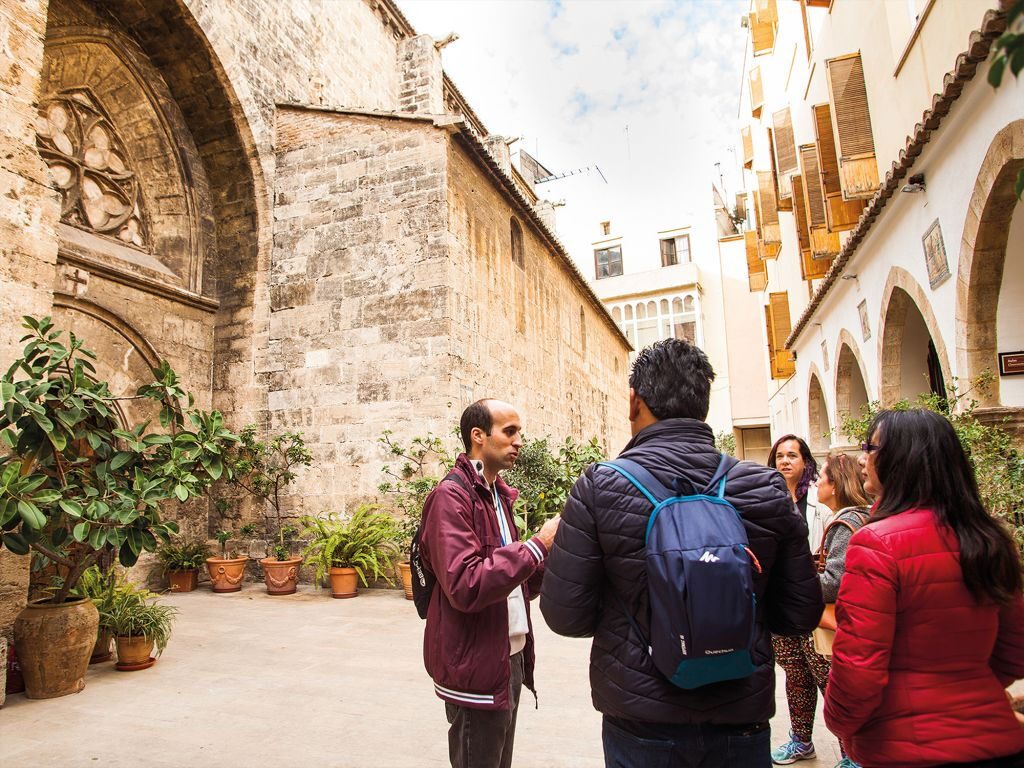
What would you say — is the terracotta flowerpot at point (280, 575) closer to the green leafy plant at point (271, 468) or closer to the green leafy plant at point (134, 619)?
the green leafy plant at point (271, 468)

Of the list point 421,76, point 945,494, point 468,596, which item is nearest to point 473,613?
point 468,596

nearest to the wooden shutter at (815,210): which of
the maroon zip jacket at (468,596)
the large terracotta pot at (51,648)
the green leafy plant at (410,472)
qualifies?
the green leafy plant at (410,472)

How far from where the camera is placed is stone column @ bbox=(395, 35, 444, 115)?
547 inches

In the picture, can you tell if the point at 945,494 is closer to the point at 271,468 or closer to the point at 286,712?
the point at 286,712

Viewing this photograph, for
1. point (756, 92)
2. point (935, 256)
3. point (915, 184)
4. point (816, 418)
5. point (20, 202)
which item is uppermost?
point (756, 92)

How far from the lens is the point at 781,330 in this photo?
1825cm

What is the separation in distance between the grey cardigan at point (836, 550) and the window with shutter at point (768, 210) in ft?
50.1

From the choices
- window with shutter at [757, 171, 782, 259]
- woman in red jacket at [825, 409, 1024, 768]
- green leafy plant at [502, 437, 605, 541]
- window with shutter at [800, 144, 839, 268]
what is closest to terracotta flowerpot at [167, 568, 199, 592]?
green leafy plant at [502, 437, 605, 541]

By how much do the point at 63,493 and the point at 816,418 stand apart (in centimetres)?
1651

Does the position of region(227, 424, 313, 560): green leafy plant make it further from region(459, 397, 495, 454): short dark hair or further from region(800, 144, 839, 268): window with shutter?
region(800, 144, 839, 268): window with shutter

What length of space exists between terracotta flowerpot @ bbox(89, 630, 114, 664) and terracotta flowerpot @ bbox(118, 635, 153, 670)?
0.74 ft

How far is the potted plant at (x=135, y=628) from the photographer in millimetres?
5176

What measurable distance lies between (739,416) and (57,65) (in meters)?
31.6

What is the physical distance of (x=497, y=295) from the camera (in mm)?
10688
